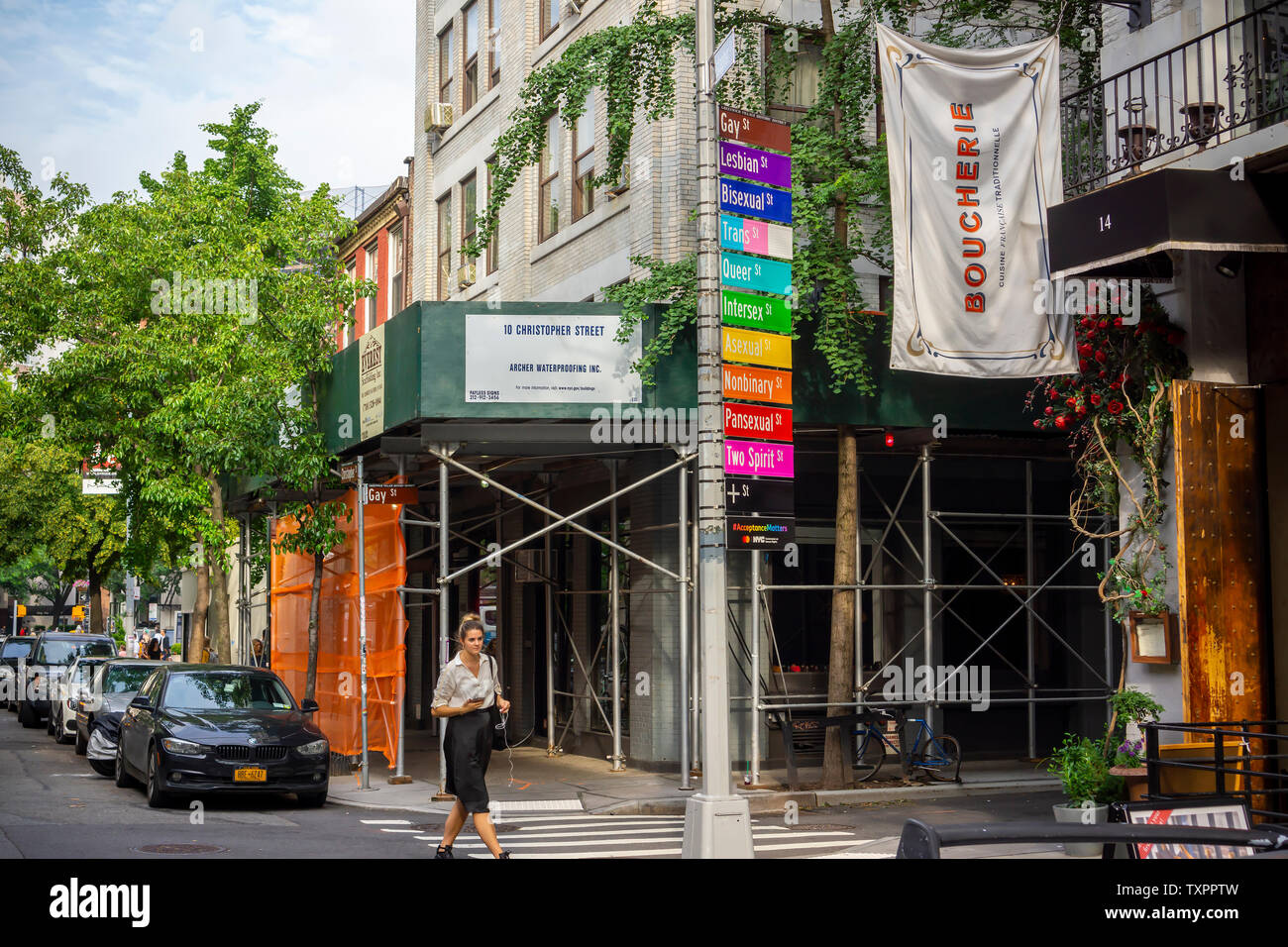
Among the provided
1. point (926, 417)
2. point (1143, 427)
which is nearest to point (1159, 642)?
point (1143, 427)

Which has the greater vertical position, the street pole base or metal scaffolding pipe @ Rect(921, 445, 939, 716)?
metal scaffolding pipe @ Rect(921, 445, 939, 716)

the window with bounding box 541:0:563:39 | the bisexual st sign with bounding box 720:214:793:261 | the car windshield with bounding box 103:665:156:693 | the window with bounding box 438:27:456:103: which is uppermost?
the window with bounding box 438:27:456:103

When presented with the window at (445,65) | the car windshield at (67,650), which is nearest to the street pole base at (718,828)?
the window at (445,65)

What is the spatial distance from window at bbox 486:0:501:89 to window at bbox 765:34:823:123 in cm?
730

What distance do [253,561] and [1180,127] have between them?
2246 cm

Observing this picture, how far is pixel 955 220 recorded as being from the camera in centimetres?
1389

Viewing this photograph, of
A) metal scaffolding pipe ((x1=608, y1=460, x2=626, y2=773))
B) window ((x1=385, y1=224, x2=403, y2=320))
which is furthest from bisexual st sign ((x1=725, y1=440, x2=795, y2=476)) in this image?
window ((x1=385, y1=224, x2=403, y2=320))

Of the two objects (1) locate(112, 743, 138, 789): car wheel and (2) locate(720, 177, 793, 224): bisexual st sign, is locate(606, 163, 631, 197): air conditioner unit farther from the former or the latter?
(1) locate(112, 743, 138, 789): car wheel

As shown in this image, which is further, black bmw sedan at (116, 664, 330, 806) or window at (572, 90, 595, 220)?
window at (572, 90, 595, 220)

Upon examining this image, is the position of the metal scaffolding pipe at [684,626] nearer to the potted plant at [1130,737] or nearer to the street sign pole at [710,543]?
the street sign pole at [710,543]

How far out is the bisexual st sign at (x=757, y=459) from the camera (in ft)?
48.8

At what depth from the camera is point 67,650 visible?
30.8 m

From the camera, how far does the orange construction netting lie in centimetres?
1894
